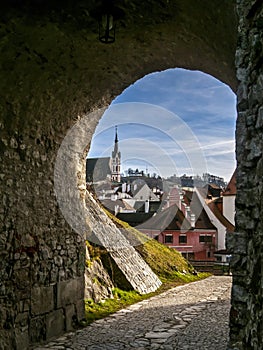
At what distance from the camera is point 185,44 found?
4.30 metres

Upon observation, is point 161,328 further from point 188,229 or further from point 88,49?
point 188,229

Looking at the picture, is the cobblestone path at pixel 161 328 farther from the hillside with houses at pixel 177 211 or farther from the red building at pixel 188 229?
the red building at pixel 188 229

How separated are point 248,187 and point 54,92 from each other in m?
3.28

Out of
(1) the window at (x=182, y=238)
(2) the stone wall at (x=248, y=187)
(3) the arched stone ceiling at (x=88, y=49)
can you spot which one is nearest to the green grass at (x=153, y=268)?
(3) the arched stone ceiling at (x=88, y=49)

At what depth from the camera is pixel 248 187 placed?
1986 millimetres

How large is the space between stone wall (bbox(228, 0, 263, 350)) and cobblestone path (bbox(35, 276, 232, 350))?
8.89 feet

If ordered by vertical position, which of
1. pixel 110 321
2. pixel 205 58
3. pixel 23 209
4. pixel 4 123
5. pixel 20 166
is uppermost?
pixel 205 58

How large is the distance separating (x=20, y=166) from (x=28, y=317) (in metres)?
1.53

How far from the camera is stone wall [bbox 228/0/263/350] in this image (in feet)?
5.91

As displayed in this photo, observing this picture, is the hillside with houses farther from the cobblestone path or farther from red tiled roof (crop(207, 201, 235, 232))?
the cobblestone path

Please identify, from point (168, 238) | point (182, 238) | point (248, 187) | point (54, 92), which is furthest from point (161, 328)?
point (182, 238)

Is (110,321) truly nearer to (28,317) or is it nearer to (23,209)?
(28,317)

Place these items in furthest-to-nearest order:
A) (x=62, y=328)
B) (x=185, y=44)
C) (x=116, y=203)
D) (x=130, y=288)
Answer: (x=116, y=203)
(x=130, y=288)
(x=62, y=328)
(x=185, y=44)

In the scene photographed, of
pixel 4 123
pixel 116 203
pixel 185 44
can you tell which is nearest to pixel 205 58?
pixel 185 44
